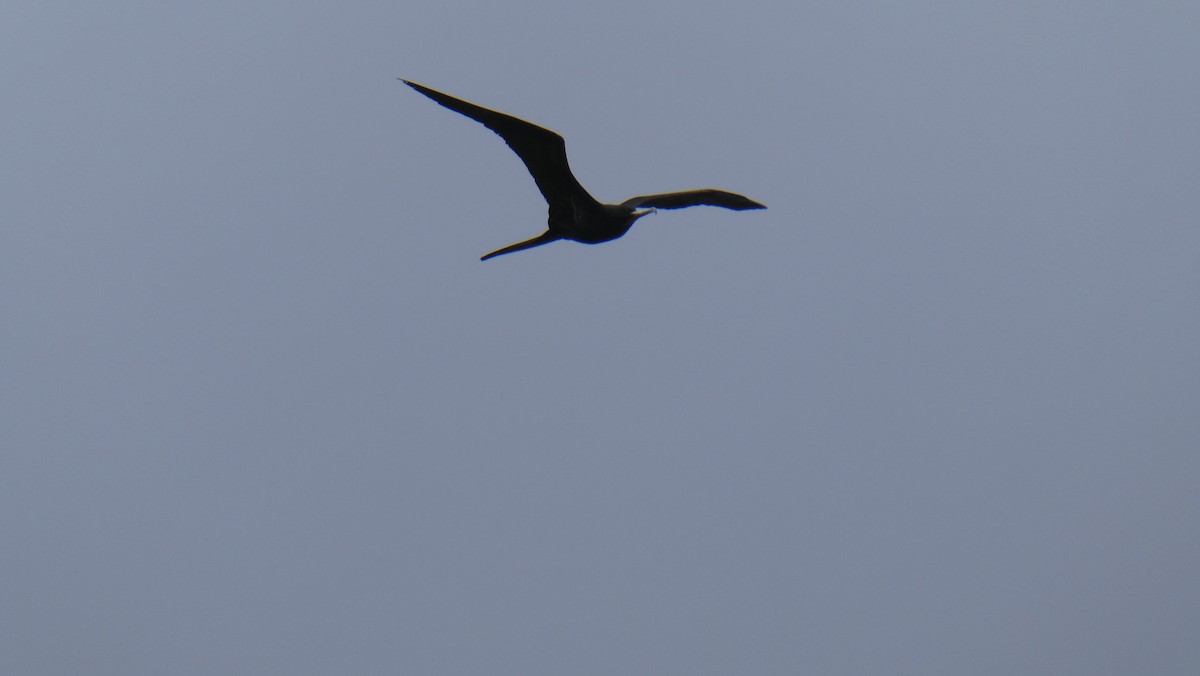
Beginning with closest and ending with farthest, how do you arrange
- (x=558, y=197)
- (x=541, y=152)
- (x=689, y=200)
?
(x=541, y=152)
(x=558, y=197)
(x=689, y=200)

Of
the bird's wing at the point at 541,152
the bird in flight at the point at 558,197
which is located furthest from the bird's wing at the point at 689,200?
the bird's wing at the point at 541,152

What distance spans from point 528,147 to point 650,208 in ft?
6.58

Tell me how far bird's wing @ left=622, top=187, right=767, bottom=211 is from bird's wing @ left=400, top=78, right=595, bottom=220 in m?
0.88

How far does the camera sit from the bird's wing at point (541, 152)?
1034 centimetres

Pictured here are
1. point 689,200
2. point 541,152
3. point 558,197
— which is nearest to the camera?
point 541,152

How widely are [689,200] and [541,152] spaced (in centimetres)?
264

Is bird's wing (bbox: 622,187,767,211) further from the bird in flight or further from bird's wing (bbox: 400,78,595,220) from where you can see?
bird's wing (bbox: 400,78,595,220)

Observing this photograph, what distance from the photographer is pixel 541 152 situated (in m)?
11.0

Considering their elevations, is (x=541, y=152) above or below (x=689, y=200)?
above

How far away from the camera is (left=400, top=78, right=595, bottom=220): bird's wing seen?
33.9 feet

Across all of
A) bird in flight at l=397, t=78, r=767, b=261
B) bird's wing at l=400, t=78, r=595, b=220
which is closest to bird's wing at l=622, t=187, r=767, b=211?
bird in flight at l=397, t=78, r=767, b=261

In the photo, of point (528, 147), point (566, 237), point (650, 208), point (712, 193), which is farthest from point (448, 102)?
point (712, 193)

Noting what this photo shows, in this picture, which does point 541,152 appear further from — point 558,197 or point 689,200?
point 689,200

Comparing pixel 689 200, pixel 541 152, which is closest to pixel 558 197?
pixel 541 152
